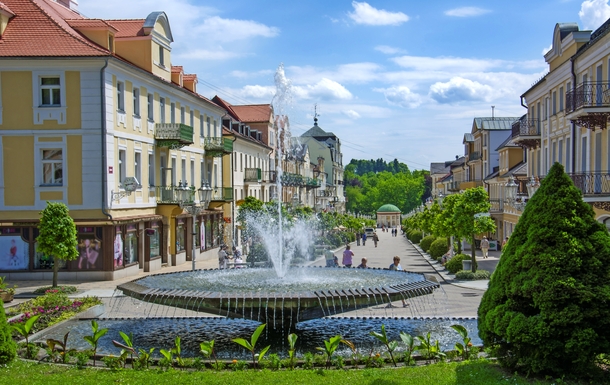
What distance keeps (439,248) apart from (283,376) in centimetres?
3232

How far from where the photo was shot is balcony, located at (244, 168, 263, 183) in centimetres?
5488

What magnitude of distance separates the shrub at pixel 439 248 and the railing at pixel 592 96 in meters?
19.7

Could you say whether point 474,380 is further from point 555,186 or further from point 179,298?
point 179,298

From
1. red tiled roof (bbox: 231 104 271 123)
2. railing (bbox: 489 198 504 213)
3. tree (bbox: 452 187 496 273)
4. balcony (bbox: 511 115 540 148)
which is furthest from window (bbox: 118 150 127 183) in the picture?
red tiled roof (bbox: 231 104 271 123)

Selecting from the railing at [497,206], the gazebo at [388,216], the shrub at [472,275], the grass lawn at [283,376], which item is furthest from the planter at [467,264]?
the gazebo at [388,216]

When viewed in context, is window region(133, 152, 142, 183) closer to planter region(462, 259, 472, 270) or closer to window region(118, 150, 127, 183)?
window region(118, 150, 127, 183)

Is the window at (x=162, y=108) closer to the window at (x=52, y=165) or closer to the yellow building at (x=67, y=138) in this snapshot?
the yellow building at (x=67, y=138)

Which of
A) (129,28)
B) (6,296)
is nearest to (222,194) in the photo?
(129,28)

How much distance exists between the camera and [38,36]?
28719 millimetres

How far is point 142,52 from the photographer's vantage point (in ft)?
110

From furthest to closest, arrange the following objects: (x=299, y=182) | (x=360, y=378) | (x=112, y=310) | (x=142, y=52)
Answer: (x=299, y=182) < (x=142, y=52) < (x=112, y=310) < (x=360, y=378)

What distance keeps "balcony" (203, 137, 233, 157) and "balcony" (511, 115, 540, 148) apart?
736 inches

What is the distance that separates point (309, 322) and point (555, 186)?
9.16 meters

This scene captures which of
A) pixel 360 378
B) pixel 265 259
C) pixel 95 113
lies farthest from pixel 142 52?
pixel 360 378
